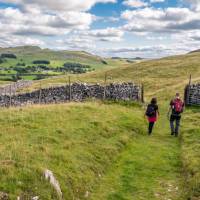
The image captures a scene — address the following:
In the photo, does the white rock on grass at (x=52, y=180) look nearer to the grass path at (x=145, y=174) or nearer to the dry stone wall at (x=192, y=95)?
the grass path at (x=145, y=174)

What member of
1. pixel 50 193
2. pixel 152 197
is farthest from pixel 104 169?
pixel 50 193

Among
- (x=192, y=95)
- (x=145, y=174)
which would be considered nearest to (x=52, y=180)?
(x=145, y=174)

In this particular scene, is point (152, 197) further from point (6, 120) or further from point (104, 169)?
point (6, 120)

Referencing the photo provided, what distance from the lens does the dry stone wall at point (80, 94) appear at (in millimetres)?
37000

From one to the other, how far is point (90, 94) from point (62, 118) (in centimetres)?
1605

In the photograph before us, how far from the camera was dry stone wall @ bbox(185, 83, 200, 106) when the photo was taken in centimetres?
3625

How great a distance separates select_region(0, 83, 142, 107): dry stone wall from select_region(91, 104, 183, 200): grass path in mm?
16027

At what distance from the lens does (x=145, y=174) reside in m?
15.3

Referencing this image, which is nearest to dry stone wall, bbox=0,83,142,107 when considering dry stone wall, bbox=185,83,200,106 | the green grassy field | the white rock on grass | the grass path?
dry stone wall, bbox=185,83,200,106

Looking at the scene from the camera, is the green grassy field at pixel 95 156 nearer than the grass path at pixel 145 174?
Yes

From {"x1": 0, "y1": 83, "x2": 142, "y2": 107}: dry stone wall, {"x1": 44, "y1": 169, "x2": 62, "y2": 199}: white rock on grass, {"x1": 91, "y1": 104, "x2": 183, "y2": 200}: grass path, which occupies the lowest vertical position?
{"x1": 91, "y1": 104, "x2": 183, "y2": 200}: grass path

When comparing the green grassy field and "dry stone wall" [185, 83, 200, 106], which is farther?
"dry stone wall" [185, 83, 200, 106]

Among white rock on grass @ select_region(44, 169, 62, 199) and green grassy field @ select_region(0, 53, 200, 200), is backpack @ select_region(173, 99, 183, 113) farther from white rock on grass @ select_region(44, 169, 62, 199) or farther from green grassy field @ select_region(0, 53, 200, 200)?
white rock on grass @ select_region(44, 169, 62, 199)

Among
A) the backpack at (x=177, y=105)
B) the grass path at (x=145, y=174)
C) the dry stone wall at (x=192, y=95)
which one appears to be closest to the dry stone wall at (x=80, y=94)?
the dry stone wall at (x=192, y=95)
